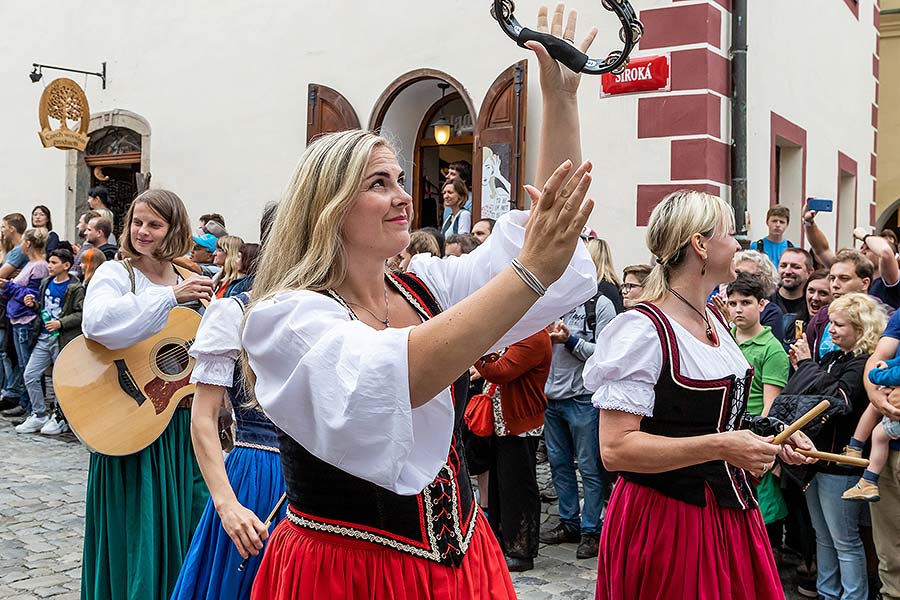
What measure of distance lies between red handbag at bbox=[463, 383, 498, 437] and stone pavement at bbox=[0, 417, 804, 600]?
2.59 ft

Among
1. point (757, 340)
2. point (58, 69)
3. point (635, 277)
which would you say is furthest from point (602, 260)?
point (58, 69)

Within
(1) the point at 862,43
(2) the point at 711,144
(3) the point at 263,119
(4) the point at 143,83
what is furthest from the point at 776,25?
(4) the point at 143,83

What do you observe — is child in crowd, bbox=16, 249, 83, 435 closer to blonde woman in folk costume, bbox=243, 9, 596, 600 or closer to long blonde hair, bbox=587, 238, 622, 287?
long blonde hair, bbox=587, 238, 622, 287

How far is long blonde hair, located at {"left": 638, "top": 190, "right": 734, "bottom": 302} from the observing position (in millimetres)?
2930

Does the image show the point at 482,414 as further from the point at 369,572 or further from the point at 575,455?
the point at 369,572

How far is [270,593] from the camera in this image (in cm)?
204

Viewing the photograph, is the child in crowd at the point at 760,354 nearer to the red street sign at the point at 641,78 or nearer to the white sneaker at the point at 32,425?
the red street sign at the point at 641,78

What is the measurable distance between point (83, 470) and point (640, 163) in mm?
5100

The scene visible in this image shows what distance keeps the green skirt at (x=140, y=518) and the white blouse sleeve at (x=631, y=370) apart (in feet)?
6.04

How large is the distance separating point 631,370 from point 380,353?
1366mm

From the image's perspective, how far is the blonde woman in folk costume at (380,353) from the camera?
1.49m

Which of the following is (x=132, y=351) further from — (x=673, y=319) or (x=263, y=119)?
(x=263, y=119)

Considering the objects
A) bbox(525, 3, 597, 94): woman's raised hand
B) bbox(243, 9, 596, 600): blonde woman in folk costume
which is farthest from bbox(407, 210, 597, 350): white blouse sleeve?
bbox(525, 3, 597, 94): woman's raised hand

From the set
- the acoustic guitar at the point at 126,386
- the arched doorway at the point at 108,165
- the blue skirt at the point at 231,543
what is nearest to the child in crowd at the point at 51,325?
the arched doorway at the point at 108,165
